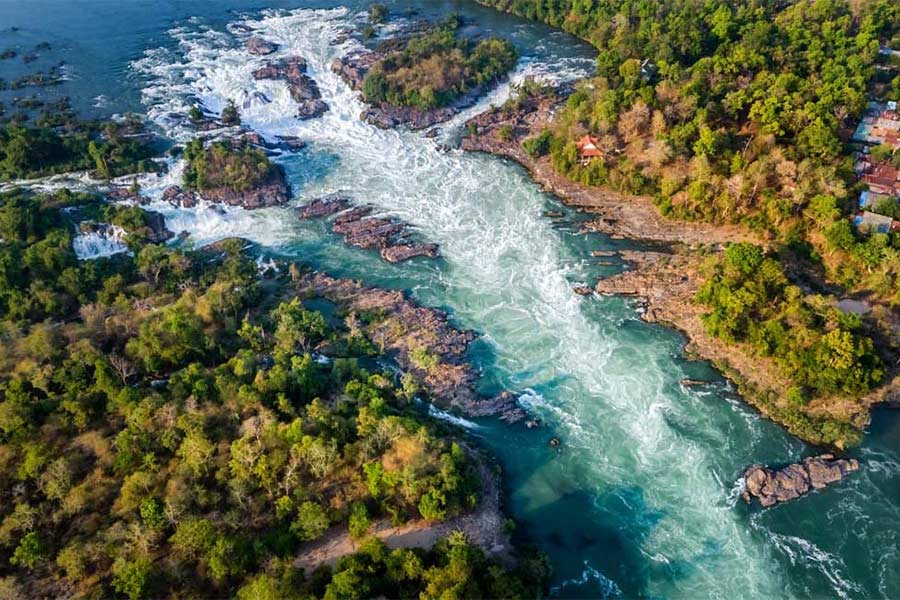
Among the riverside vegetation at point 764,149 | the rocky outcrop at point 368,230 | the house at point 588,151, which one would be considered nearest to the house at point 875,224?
the riverside vegetation at point 764,149

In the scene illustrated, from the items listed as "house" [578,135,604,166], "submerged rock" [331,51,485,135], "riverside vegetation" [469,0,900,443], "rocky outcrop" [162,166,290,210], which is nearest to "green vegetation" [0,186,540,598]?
"rocky outcrop" [162,166,290,210]

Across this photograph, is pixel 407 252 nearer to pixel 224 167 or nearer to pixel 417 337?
pixel 417 337

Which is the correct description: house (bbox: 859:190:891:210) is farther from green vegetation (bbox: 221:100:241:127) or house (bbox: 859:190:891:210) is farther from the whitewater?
green vegetation (bbox: 221:100:241:127)

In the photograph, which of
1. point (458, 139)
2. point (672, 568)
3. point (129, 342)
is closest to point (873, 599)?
point (672, 568)

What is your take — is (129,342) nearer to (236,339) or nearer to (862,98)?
(236,339)

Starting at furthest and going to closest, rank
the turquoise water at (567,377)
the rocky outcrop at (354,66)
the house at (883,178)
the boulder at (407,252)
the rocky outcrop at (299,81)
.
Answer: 1. the rocky outcrop at (354,66)
2. the rocky outcrop at (299,81)
3. the boulder at (407,252)
4. the house at (883,178)
5. the turquoise water at (567,377)

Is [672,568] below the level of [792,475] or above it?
below

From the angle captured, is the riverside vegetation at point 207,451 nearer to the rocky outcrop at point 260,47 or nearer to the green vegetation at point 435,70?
the green vegetation at point 435,70
